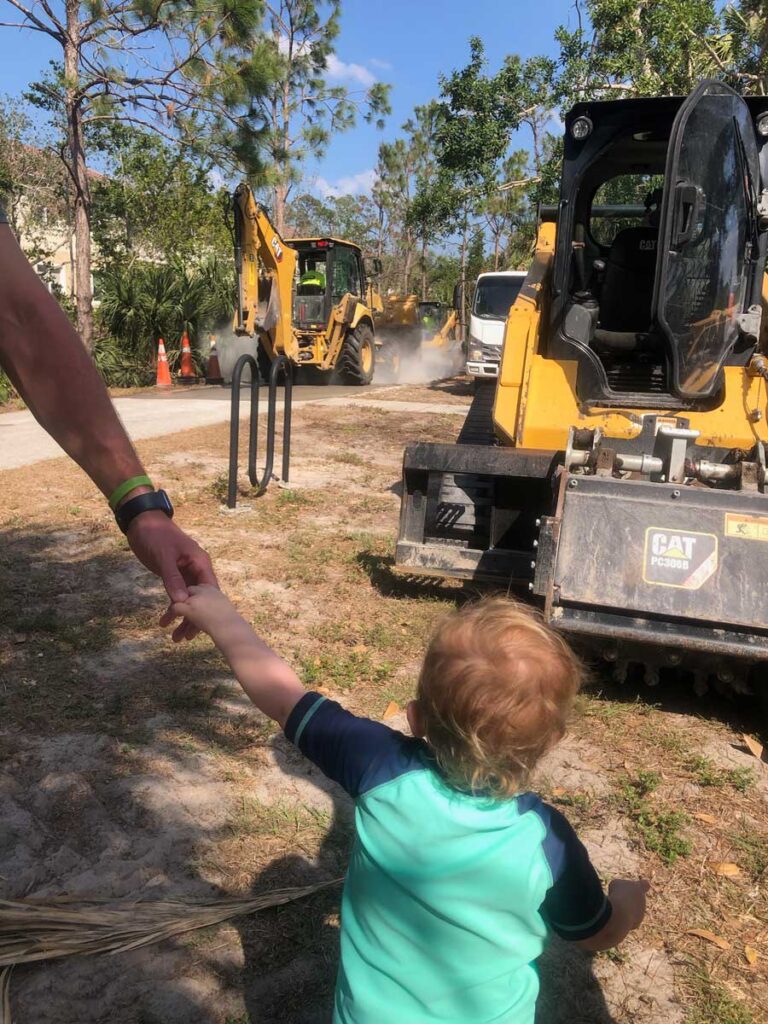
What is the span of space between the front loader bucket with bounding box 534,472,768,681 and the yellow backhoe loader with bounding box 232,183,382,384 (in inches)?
422

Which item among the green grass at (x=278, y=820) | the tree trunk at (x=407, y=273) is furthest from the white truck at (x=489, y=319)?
the tree trunk at (x=407, y=273)

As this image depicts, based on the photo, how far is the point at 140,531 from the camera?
1.66m

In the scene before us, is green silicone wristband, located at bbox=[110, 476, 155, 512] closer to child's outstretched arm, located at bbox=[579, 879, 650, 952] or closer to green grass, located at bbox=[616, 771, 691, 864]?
child's outstretched arm, located at bbox=[579, 879, 650, 952]

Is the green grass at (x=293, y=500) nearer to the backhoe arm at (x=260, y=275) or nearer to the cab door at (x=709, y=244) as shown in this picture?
the cab door at (x=709, y=244)

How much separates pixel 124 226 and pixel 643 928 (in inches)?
958

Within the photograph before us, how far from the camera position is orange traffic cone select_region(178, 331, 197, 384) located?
1850 cm

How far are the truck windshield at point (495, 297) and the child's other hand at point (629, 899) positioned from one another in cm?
1493

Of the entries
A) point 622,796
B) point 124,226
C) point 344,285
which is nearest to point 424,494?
point 622,796

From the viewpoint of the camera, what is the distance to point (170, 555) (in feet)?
5.28

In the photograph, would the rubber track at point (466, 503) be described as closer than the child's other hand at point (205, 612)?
No

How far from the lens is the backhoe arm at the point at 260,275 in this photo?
41.4ft

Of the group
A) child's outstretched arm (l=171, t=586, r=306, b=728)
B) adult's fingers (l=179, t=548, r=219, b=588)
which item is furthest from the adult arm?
child's outstretched arm (l=171, t=586, r=306, b=728)

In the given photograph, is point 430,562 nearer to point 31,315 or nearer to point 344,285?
point 31,315

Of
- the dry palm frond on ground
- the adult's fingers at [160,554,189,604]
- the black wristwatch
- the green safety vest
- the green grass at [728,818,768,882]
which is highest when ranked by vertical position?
the green safety vest
